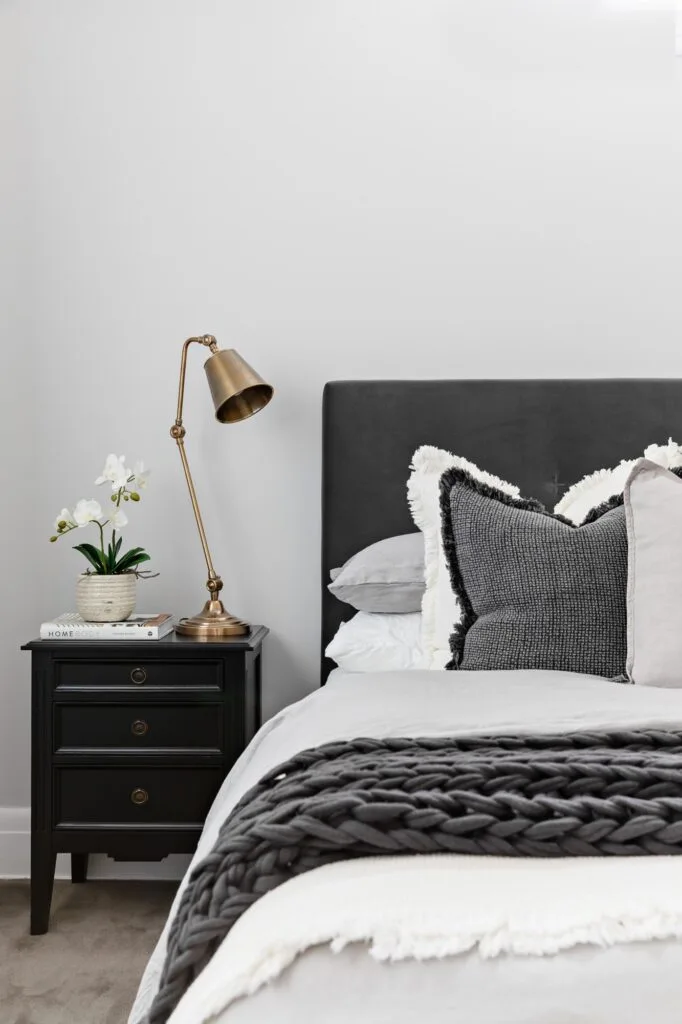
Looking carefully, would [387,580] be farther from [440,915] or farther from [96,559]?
[440,915]

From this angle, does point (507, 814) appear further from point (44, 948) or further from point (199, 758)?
point (44, 948)

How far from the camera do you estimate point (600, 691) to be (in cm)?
141

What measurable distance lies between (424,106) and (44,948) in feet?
7.80

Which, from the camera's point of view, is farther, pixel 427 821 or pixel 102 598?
pixel 102 598

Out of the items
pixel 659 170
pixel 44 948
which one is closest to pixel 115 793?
pixel 44 948

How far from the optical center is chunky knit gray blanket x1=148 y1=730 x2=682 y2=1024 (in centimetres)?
91

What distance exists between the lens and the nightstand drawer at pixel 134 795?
85.8 inches

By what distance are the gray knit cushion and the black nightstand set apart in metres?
0.63

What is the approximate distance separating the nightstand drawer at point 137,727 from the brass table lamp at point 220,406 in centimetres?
20

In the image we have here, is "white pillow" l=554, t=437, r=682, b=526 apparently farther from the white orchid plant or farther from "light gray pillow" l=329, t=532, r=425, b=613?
the white orchid plant

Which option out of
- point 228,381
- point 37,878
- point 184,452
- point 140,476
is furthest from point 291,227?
point 37,878

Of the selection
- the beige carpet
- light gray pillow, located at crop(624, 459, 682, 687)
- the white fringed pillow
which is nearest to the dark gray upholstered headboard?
the white fringed pillow

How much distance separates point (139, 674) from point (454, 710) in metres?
1.10

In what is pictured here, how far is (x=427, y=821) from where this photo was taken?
0.91 metres
